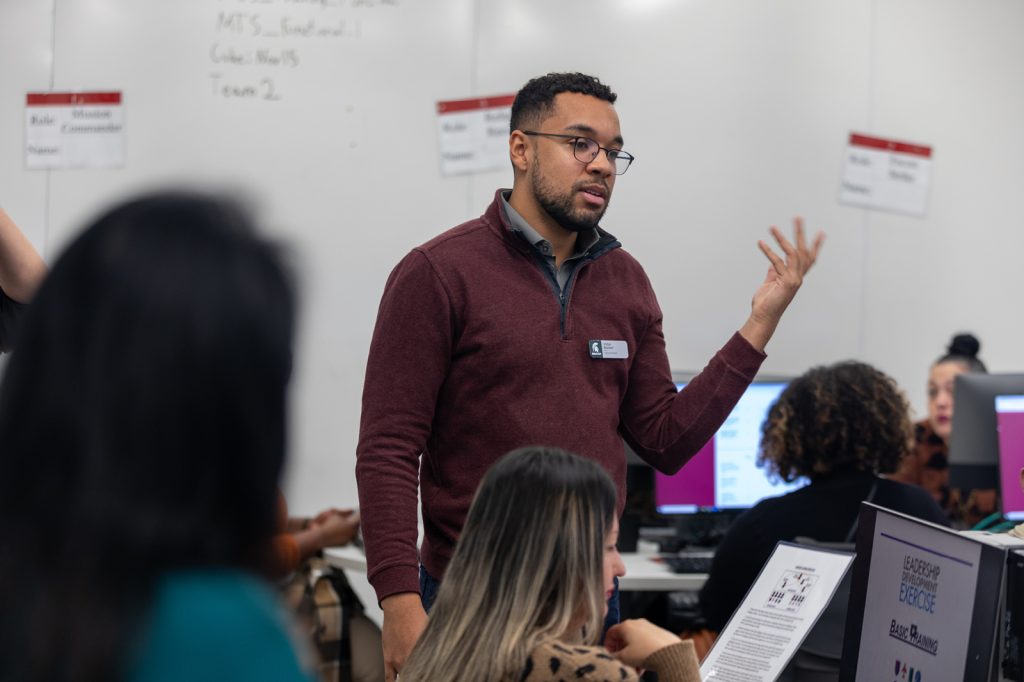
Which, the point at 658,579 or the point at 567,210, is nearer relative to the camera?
the point at 567,210

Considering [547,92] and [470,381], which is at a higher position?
[547,92]

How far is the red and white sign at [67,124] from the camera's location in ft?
12.8

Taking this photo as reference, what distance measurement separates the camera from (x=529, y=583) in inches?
59.2

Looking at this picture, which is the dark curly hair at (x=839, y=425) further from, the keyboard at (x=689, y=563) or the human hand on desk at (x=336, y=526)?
the human hand on desk at (x=336, y=526)

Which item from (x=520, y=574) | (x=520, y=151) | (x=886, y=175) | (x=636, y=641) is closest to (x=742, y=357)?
(x=520, y=151)

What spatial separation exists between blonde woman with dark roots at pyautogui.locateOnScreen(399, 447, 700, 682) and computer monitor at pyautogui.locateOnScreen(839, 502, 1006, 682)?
0.26 m

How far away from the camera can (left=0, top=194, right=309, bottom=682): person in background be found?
59 cm

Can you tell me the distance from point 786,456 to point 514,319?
1.11m

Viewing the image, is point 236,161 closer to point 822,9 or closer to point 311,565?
point 311,565

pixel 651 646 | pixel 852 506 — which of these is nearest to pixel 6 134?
pixel 852 506

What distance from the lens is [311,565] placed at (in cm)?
373

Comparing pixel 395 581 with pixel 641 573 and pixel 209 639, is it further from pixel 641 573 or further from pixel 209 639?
pixel 641 573

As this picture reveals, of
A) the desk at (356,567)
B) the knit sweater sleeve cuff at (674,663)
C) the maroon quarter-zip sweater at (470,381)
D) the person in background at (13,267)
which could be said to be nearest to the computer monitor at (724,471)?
the desk at (356,567)

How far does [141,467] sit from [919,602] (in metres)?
1.23
